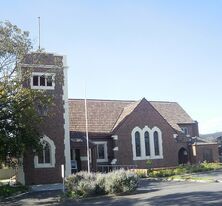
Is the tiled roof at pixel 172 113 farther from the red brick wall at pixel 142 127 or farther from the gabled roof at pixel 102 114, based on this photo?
the red brick wall at pixel 142 127

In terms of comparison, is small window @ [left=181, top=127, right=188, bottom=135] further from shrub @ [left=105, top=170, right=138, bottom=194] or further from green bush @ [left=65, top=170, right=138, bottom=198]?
shrub @ [left=105, top=170, right=138, bottom=194]


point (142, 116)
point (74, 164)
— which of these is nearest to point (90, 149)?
point (74, 164)

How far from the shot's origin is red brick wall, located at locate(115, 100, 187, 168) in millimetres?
43031

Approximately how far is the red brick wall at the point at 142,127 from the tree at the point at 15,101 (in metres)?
15.1

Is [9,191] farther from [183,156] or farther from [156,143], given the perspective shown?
[183,156]

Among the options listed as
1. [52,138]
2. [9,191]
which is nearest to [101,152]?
[52,138]

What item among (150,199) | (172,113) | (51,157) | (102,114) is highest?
(172,113)

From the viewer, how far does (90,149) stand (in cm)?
3859

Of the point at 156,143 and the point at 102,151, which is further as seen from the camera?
the point at 156,143

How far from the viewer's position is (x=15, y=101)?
26.0 meters

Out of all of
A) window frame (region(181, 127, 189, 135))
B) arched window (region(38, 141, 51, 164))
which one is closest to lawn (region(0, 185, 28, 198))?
arched window (region(38, 141, 51, 164))

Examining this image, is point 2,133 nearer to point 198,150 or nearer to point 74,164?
point 74,164

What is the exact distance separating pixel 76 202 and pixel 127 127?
22.2 meters

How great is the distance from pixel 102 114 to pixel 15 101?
20.2m
